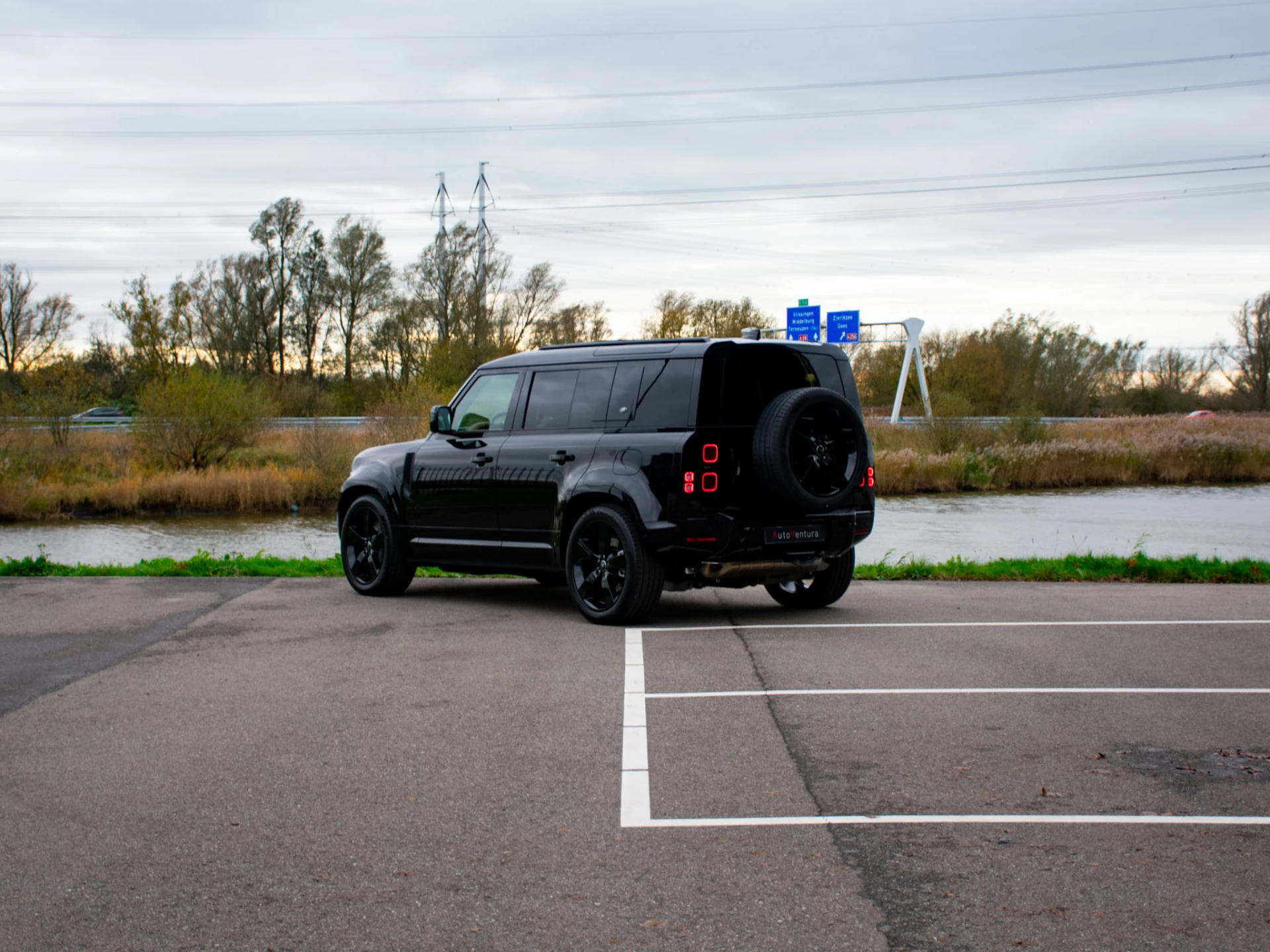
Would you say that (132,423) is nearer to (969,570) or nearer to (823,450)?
(969,570)

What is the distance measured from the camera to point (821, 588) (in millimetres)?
10359

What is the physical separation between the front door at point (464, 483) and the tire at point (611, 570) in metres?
1.07

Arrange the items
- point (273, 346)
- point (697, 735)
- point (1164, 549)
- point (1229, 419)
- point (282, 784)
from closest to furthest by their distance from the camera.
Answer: point (282, 784) < point (697, 735) < point (1164, 549) < point (1229, 419) < point (273, 346)

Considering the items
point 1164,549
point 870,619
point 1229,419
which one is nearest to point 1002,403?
point 1229,419

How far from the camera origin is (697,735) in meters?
5.88

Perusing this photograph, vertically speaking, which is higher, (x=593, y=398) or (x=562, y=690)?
(x=593, y=398)

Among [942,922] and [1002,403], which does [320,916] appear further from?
[1002,403]

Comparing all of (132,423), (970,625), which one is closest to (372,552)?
(970,625)

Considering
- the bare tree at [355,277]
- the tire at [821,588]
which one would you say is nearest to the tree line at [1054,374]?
the bare tree at [355,277]

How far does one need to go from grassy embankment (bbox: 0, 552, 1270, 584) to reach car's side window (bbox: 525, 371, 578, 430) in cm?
376

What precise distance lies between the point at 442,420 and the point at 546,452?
126 cm

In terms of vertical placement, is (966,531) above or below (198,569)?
below

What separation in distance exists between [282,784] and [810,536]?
5.14 metres

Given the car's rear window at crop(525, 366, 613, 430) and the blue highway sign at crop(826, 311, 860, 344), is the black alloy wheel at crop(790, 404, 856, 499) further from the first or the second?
the blue highway sign at crop(826, 311, 860, 344)
